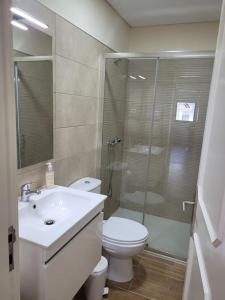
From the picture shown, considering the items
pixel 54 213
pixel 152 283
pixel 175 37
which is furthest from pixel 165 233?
pixel 175 37

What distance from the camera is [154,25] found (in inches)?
111

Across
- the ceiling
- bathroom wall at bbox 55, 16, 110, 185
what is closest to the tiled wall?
bathroom wall at bbox 55, 16, 110, 185

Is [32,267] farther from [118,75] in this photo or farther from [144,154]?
[118,75]

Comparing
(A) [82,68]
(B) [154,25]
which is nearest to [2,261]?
(A) [82,68]

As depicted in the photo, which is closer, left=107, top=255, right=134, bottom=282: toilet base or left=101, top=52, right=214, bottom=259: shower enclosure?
left=107, top=255, right=134, bottom=282: toilet base

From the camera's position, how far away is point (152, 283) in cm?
205

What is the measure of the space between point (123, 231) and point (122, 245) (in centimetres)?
16

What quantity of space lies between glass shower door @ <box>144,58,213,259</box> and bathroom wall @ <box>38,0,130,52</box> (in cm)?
62

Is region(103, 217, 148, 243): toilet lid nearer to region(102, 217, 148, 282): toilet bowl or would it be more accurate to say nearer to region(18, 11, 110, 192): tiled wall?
region(102, 217, 148, 282): toilet bowl

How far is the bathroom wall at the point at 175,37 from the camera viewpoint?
2.64 metres

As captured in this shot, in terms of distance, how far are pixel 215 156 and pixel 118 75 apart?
6.89ft

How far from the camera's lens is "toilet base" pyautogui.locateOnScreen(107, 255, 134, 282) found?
2025 mm

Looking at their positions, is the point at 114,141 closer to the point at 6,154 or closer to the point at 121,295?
the point at 121,295

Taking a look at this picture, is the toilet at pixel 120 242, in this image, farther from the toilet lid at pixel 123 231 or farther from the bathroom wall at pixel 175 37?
the bathroom wall at pixel 175 37
